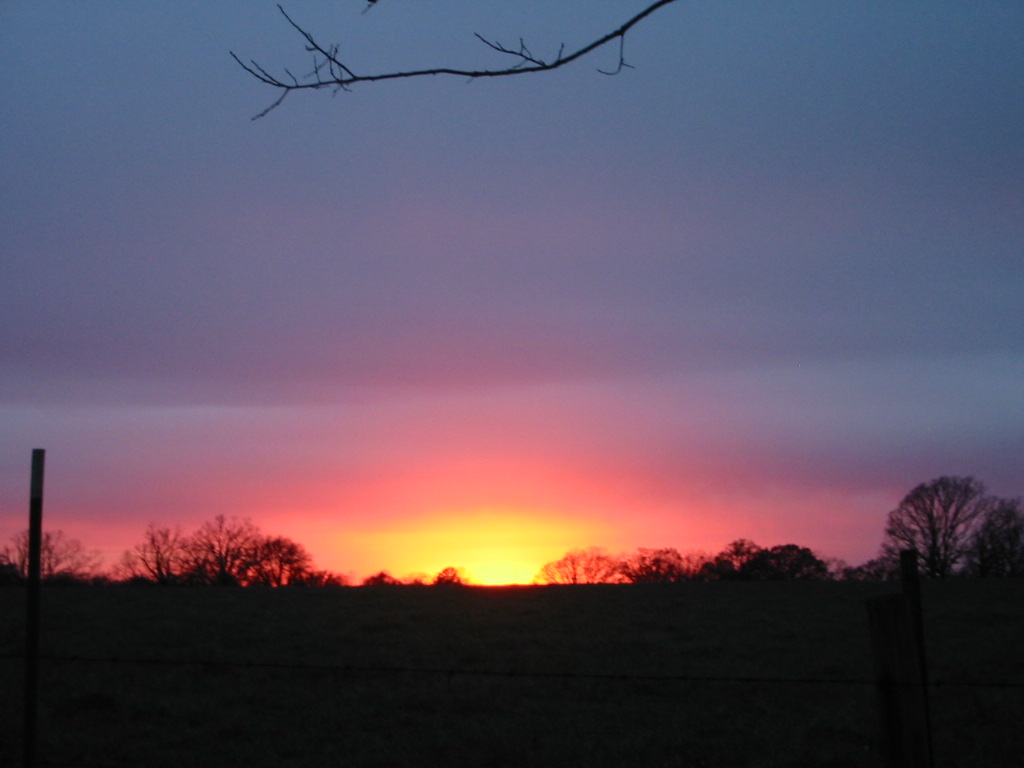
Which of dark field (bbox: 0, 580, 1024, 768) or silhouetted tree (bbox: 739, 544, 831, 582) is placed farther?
silhouetted tree (bbox: 739, 544, 831, 582)

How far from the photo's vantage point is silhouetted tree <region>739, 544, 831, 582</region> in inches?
2014

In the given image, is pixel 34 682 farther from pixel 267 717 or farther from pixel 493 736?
pixel 267 717

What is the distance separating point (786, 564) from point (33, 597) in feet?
172

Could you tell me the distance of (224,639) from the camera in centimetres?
1870

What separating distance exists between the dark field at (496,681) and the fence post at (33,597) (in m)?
1.47

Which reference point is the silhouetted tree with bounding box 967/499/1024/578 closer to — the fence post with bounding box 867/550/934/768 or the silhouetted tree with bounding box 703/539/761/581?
the silhouetted tree with bounding box 703/539/761/581

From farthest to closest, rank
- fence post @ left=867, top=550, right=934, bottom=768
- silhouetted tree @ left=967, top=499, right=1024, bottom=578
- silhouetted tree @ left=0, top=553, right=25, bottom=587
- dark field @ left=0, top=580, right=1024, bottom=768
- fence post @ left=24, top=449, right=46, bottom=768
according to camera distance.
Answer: silhouetted tree @ left=967, top=499, right=1024, bottom=578 < silhouetted tree @ left=0, top=553, right=25, bottom=587 < dark field @ left=0, top=580, right=1024, bottom=768 < fence post @ left=24, top=449, right=46, bottom=768 < fence post @ left=867, top=550, right=934, bottom=768

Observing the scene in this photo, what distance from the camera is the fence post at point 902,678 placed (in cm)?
363

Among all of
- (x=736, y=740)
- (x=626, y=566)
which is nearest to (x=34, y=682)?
(x=736, y=740)

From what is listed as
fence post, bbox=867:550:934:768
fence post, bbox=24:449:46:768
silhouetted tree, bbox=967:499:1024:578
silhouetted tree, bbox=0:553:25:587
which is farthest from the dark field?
silhouetted tree, bbox=967:499:1024:578

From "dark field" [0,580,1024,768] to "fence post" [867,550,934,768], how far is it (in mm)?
982

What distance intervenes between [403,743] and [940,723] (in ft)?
21.2

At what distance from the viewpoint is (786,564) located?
5256cm

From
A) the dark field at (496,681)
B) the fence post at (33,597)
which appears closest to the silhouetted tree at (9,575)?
the dark field at (496,681)
